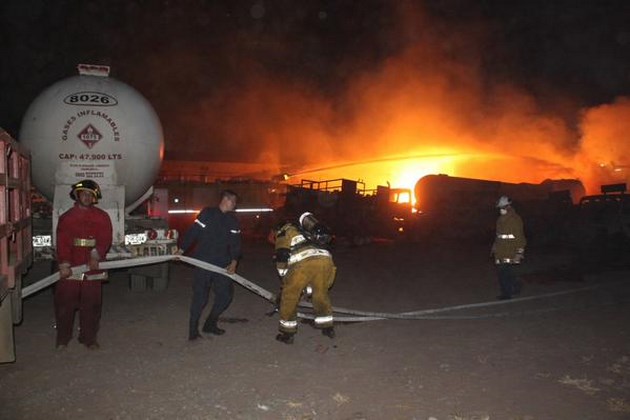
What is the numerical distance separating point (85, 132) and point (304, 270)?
3.56 meters

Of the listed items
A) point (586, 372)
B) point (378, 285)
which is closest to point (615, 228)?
point (378, 285)

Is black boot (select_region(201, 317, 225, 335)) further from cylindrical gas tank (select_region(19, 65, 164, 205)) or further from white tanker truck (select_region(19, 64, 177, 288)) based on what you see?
cylindrical gas tank (select_region(19, 65, 164, 205))

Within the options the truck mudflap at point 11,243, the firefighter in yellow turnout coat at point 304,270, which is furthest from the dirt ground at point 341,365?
the truck mudflap at point 11,243

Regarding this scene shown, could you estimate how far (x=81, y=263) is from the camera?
5270 millimetres

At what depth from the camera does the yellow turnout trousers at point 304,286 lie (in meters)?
5.53

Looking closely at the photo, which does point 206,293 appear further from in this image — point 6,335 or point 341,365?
point 6,335

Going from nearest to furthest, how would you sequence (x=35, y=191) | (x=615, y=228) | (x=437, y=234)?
1. (x=35, y=191)
2. (x=615, y=228)
3. (x=437, y=234)

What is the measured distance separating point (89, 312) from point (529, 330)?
4759 mm

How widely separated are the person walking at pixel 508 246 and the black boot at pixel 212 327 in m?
4.33

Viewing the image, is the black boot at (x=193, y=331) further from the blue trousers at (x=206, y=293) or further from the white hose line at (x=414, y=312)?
the white hose line at (x=414, y=312)

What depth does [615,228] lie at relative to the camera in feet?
46.3

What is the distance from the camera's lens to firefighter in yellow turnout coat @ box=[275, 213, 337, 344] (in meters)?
5.54

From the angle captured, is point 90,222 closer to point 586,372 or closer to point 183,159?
point 586,372

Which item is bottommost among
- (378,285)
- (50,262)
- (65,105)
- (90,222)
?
(378,285)
